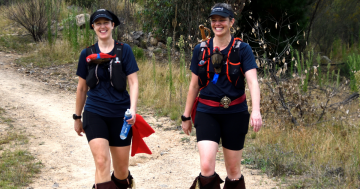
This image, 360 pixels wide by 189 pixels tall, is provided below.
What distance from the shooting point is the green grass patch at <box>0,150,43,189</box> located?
4.79 meters

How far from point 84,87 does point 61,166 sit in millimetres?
2373

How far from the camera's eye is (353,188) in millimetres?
4309

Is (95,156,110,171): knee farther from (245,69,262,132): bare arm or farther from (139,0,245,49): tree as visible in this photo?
(139,0,245,49): tree

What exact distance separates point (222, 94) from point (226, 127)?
0.29 metres

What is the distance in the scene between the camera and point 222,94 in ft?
10.6

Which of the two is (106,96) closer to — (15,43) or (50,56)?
(50,56)

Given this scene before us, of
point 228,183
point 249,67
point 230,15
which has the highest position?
point 230,15

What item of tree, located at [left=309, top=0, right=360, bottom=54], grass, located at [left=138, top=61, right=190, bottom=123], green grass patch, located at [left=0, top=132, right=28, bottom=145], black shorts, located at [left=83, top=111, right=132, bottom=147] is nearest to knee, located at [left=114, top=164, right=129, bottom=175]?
black shorts, located at [left=83, top=111, right=132, bottom=147]

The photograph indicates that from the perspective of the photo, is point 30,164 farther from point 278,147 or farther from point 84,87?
point 278,147

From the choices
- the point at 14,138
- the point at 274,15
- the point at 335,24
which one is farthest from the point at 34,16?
the point at 335,24

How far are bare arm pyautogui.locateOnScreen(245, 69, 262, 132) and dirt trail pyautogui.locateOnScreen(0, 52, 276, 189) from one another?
6.05 ft

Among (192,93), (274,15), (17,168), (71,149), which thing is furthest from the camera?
(274,15)

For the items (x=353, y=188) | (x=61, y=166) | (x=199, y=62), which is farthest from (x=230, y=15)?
(x=61, y=166)

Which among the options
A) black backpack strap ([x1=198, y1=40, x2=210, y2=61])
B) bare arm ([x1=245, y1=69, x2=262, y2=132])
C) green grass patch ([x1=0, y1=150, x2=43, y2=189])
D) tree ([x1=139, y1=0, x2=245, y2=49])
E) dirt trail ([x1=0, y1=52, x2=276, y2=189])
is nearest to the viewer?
bare arm ([x1=245, y1=69, x2=262, y2=132])
